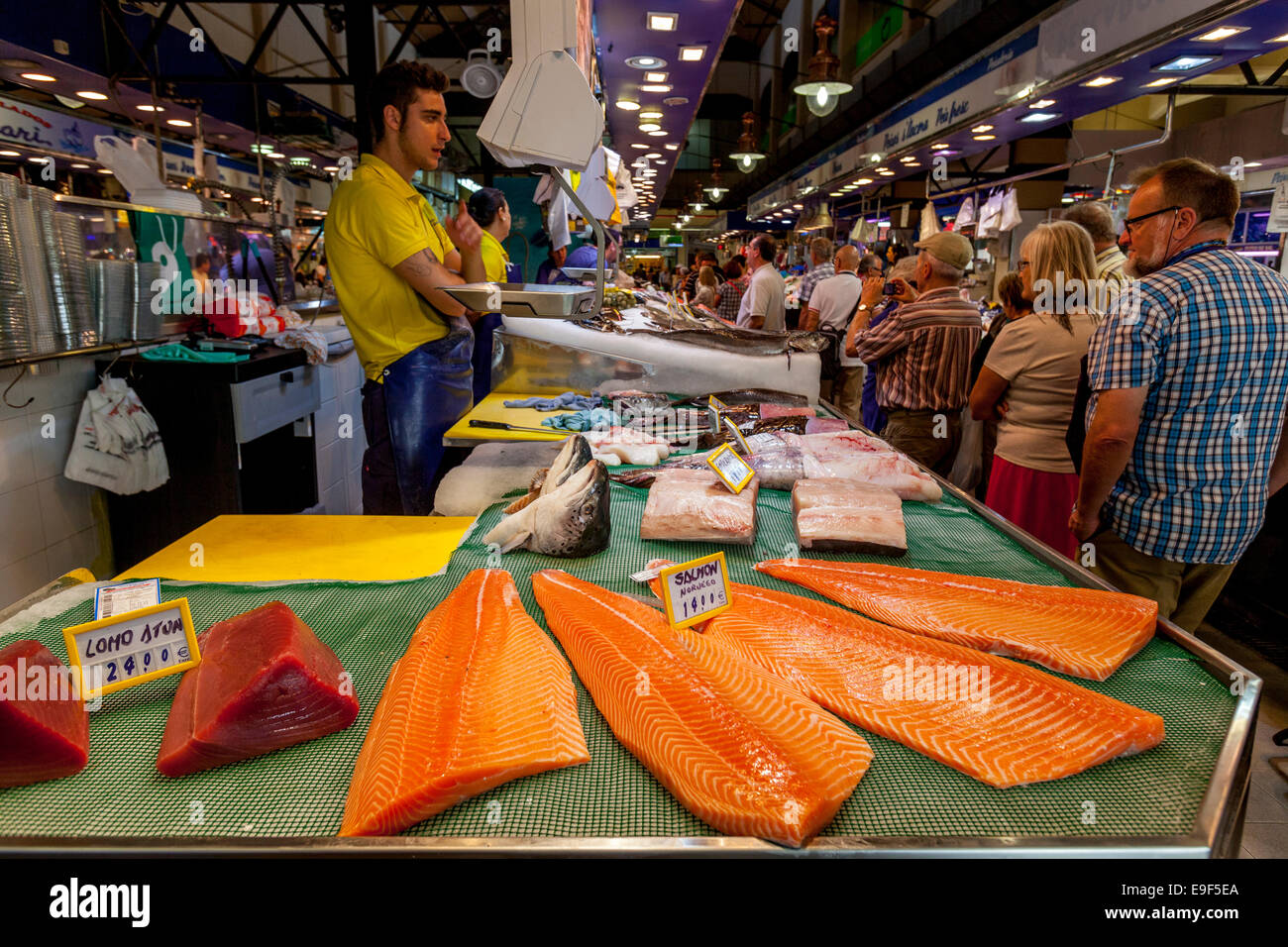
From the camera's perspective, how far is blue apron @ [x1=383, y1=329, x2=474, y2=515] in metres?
3.95

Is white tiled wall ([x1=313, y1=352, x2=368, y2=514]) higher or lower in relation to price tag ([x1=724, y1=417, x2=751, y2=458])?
lower

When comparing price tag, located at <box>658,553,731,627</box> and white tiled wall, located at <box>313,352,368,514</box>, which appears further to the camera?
white tiled wall, located at <box>313,352,368,514</box>

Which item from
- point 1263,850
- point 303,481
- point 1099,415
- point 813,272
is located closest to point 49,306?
point 303,481

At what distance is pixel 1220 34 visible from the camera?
4.89m

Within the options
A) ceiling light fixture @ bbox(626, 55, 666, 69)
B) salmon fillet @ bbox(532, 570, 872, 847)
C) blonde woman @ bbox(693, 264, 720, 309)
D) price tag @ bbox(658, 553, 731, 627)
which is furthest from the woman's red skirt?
blonde woman @ bbox(693, 264, 720, 309)

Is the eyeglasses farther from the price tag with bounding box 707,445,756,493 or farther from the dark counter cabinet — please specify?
the dark counter cabinet

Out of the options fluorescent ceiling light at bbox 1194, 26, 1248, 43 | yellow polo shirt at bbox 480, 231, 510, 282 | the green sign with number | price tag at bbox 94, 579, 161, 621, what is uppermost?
the green sign with number

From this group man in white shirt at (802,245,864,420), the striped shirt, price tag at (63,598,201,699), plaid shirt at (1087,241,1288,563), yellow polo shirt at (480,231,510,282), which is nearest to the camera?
price tag at (63,598,201,699)

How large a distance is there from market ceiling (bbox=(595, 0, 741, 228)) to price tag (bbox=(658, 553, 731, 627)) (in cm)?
541

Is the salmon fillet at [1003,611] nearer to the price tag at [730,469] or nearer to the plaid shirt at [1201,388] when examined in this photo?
the price tag at [730,469]

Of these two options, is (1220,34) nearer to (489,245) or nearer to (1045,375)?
(1045,375)

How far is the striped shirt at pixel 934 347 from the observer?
497 cm

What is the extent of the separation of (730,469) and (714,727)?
1.64 meters

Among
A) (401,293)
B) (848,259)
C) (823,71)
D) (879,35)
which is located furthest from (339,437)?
(879,35)
